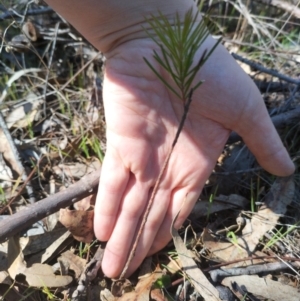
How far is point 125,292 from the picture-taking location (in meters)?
1.52

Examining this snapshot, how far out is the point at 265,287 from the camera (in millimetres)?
1476

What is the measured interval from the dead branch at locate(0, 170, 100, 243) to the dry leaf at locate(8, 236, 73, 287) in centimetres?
11

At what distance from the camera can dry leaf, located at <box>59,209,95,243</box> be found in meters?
1.59

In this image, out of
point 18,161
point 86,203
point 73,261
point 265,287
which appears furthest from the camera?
point 18,161

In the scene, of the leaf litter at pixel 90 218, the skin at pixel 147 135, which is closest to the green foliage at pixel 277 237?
the leaf litter at pixel 90 218

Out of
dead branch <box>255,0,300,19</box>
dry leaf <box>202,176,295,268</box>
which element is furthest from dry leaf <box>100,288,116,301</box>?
dead branch <box>255,0,300,19</box>

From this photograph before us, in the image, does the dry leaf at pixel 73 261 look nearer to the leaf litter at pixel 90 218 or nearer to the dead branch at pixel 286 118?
the leaf litter at pixel 90 218

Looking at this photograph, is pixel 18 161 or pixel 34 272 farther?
pixel 18 161

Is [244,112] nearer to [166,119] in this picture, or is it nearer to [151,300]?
[166,119]

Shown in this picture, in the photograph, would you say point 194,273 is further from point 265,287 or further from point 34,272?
point 34,272

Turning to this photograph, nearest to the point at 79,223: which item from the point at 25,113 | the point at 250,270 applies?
the point at 250,270

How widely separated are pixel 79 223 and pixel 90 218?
52 millimetres

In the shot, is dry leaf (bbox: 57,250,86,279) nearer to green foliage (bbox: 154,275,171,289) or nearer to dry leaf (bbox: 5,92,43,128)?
green foliage (bbox: 154,275,171,289)

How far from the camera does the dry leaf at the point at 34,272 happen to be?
1.51m
